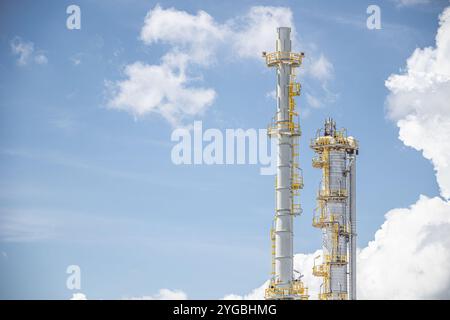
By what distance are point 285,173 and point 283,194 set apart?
171 centimetres

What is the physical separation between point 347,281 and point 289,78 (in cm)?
1848

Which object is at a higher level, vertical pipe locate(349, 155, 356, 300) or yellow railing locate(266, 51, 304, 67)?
yellow railing locate(266, 51, 304, 67)

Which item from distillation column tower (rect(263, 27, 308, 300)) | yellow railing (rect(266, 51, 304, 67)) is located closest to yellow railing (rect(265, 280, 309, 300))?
distillation column tower (rect(263, 27, 308, 300))

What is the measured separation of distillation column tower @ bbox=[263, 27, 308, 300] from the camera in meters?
83.9

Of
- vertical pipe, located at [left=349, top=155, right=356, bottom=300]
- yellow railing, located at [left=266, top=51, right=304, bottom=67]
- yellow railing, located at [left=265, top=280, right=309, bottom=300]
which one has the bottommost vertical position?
yellow railing, located at [left=265, top=280, right=309, bottom=300]

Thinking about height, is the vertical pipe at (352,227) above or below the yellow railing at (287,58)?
below

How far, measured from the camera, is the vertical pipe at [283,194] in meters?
83.9

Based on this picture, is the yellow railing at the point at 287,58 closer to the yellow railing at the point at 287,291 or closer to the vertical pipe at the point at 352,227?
the vertical pipe at the point at 352,227

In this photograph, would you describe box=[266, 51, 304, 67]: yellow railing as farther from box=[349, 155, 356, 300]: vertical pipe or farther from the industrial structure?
box=[349, 155, 356, 300]: vertical pipe

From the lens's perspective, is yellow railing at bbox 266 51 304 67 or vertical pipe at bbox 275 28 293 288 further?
yellow railing at bbox 266 51 304 67

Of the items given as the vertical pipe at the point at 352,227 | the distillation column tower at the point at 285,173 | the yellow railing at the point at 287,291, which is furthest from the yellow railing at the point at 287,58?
the yellow railing at the point at 287,291
